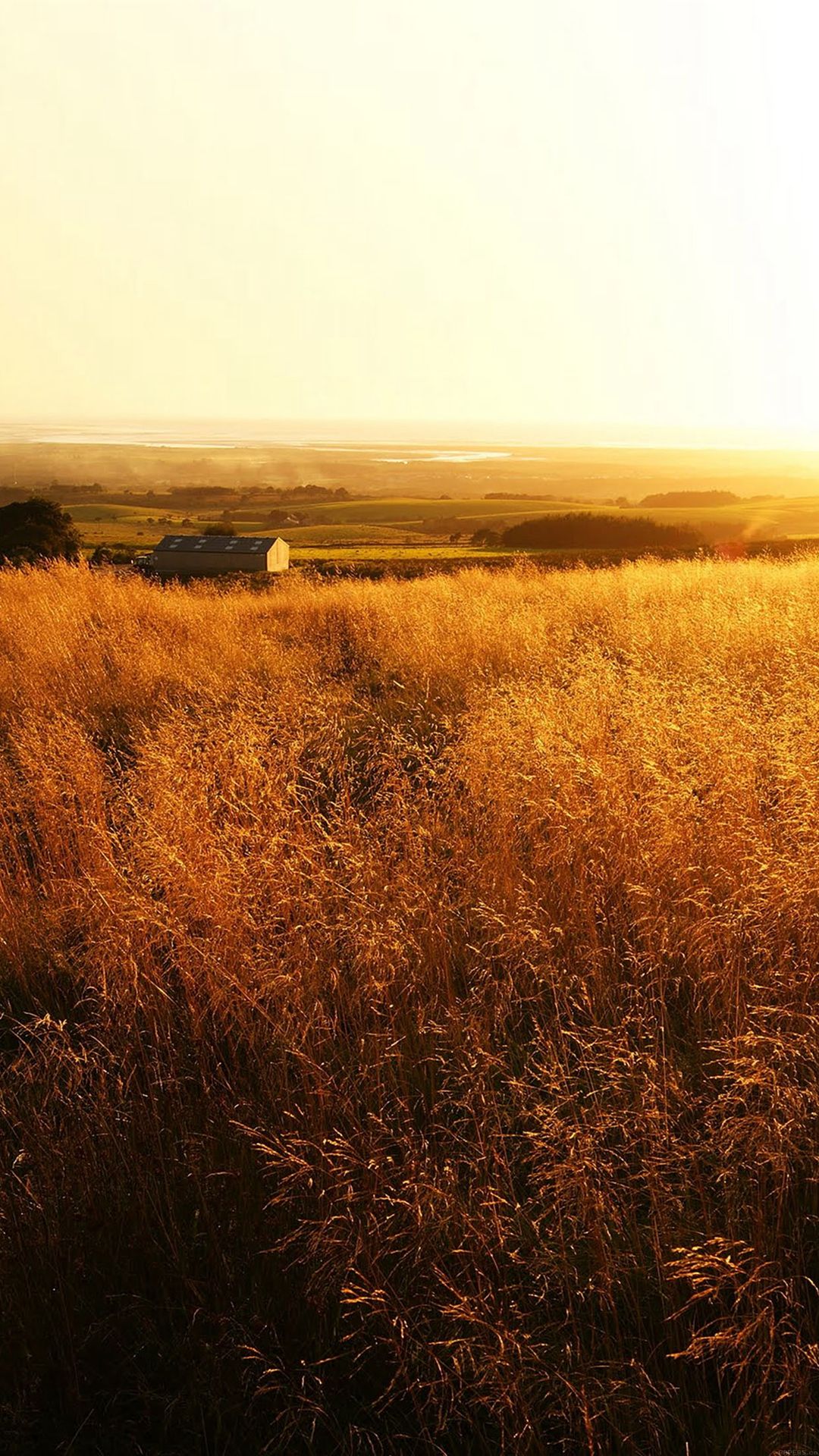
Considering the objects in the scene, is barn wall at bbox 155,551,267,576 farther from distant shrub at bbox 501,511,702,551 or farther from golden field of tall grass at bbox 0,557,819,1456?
golden field of tall grass at bbox 0,557,819,1456

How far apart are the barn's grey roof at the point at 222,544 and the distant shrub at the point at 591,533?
867 cm

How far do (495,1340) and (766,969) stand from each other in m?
1.55

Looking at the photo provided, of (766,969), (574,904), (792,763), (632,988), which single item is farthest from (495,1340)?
(792,763)

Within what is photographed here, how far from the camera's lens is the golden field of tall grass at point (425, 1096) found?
1962 mm

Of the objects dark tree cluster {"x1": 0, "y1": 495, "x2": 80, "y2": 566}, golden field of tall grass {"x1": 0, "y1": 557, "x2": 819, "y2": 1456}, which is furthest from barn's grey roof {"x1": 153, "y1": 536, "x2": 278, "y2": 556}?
golden field of tall grass {"x1": 0, "y1": 557, "x2": 819, "y2": 1456}

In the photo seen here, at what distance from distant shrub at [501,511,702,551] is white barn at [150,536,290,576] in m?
8.39

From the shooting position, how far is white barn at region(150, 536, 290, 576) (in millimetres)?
34447

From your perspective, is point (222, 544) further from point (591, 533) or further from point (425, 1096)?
point (425, 1096)

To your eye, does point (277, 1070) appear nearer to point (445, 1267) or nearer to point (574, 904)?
point (445, 1267)

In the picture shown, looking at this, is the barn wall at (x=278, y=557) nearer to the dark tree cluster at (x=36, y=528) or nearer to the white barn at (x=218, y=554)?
the white barn at (x=218, y=554)

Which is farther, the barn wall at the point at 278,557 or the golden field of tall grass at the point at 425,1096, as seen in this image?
the barn wall at the point at 278,557

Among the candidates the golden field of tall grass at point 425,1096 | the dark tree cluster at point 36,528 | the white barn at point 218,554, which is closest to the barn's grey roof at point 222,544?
the white barn at point 218,554

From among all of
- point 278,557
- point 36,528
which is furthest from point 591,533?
point 36,528

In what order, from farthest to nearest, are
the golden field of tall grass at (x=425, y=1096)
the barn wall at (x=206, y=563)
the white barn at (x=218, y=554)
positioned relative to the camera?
the white barn at (x=218, y=554) → the barn wall at (x=206, y=563) → the golden field of tall grass at (x=425, y=1096)
